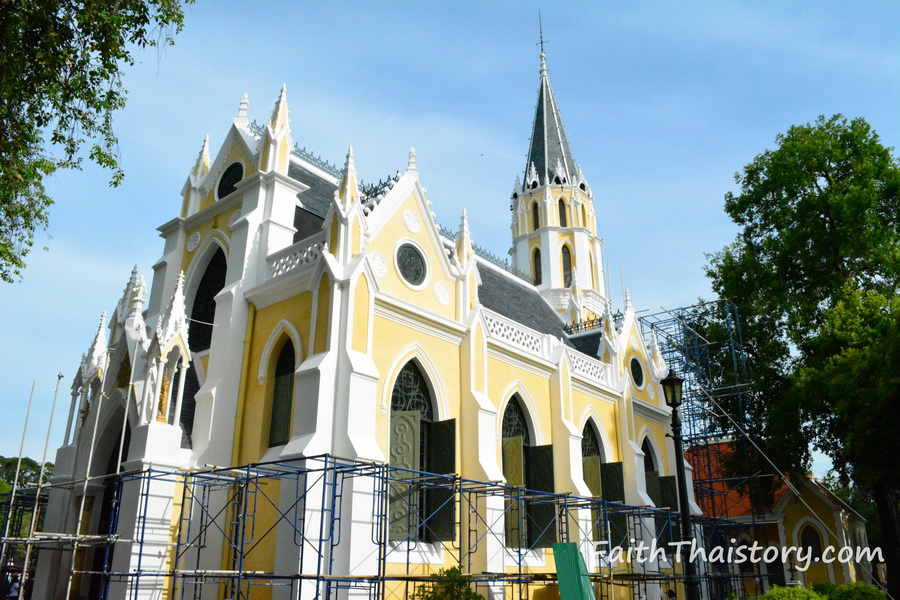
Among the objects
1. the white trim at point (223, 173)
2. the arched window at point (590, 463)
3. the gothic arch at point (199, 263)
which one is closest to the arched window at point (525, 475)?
the arched window at point (590, 463)

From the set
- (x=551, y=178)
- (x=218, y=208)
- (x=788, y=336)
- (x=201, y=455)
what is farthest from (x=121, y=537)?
(x=551, y=178)

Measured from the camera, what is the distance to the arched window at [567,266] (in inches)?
1236

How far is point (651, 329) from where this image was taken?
2855cm

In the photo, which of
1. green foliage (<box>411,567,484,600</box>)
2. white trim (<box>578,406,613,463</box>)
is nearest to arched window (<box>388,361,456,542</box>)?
green foliage (<box>411,567,484,600</box>)

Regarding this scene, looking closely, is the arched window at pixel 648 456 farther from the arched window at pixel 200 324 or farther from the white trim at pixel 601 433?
the arched window at pixel 200 324

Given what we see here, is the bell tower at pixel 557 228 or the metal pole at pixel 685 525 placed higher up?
the bell tower at pixel 557 228

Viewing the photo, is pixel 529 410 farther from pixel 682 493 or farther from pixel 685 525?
pixel 685 525

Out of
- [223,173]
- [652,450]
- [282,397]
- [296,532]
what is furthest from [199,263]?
[652,450]

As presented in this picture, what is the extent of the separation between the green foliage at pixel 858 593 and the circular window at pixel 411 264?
13423 millimetres

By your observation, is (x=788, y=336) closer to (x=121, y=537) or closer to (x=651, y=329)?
(x=651, y=329)

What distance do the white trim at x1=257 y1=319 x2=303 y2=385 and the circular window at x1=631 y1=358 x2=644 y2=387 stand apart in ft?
43.8

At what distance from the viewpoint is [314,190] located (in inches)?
754

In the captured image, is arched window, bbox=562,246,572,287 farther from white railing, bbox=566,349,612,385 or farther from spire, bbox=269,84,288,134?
spire, bbox=269,84,288,134

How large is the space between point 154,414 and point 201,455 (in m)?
1.19
